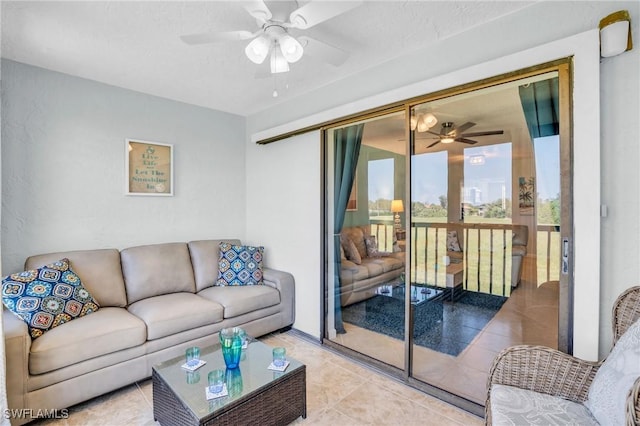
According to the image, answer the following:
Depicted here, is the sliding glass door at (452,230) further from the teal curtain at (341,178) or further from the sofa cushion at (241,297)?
the sofa cushion at (241,297)

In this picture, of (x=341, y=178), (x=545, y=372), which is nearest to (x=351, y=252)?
(x=341, y=178)

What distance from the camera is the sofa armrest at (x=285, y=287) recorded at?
3143 mm

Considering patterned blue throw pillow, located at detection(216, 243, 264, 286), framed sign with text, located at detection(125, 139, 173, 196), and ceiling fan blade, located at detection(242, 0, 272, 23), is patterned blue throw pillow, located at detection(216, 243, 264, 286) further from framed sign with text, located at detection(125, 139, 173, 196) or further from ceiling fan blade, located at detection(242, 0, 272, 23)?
ceiling fan blade, located at detection(242, 0, 272, 23)

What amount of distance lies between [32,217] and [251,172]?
2068 millimetres

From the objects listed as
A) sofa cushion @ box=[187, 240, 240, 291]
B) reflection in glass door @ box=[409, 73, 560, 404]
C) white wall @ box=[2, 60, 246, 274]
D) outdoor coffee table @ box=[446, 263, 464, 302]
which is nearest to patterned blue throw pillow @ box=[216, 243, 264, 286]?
A: sofa cushion @ box=[187, 240, 240, 291]

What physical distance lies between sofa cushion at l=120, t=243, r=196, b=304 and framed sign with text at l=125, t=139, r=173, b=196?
60 centimetres

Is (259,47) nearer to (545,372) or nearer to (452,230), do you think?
(452,230)

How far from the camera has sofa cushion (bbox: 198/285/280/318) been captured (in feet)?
8.96

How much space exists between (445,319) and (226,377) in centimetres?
181

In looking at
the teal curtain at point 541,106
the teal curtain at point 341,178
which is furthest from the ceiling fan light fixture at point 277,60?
the teal curtain at point 541,106

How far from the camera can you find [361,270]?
9.71 feet

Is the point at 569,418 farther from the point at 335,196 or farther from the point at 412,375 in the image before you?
the point at 335,196

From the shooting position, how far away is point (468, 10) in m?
1.83

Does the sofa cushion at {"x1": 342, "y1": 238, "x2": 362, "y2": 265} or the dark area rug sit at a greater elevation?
the sofa cushion at {"x1": 342, "y1": 238, "x2": 362, "y2": 265}
